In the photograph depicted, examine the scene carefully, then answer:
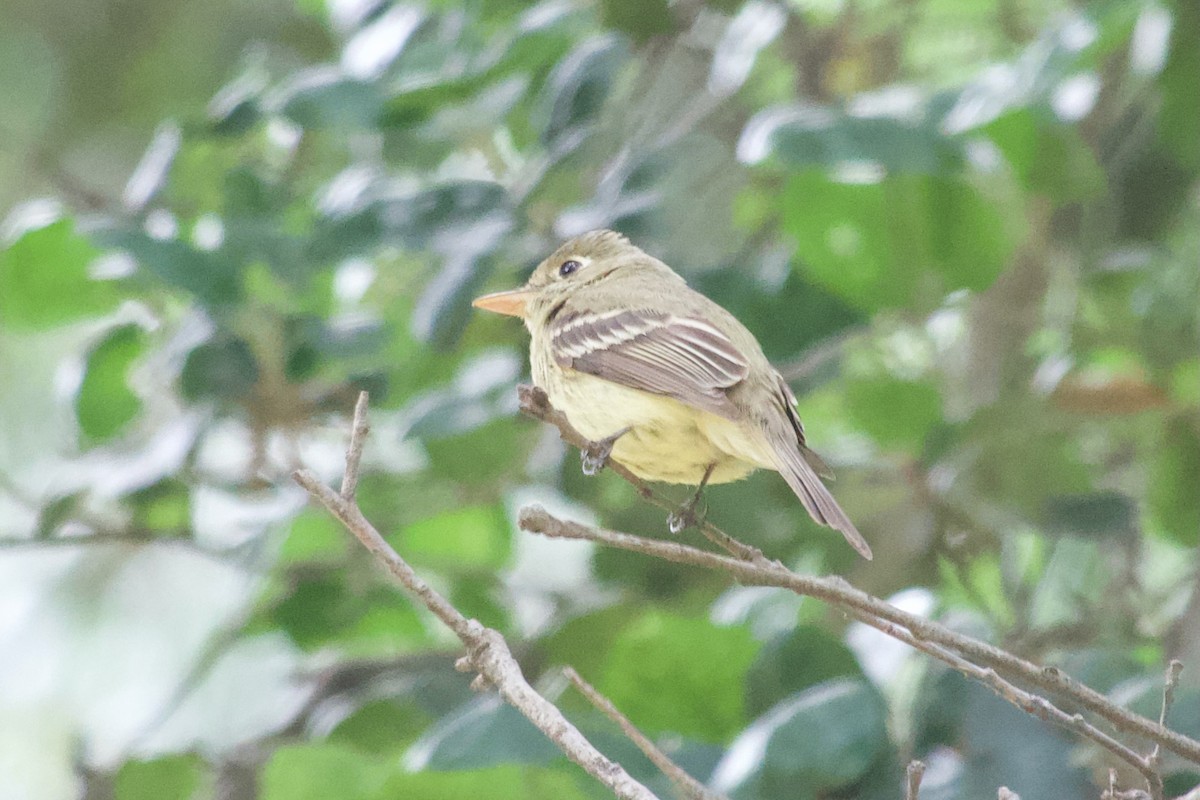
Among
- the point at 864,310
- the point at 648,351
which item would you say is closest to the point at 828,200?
the point at 864,310

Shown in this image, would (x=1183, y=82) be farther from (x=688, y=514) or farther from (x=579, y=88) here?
(x=688, y=514)

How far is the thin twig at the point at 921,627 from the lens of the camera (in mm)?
1205

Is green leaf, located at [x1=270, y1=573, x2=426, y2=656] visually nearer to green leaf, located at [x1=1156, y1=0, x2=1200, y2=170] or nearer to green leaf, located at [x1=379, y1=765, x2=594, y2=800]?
green leaf, located at [x1=379, y1=765, x2=594, y2=800]

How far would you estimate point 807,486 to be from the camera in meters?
1.84

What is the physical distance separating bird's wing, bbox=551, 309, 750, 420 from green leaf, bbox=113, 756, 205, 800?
1012 millimetres

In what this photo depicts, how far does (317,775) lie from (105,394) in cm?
106

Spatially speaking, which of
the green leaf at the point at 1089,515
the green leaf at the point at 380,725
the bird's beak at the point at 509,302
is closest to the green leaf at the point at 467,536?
the green leaf at the point at 380,725

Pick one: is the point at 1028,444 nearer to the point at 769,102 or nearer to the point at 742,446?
the point at 742,446

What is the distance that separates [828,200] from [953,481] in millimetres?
590

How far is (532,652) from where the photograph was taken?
2.77 m

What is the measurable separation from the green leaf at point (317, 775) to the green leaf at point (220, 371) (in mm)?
802

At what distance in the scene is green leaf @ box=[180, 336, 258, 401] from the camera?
2.61 m

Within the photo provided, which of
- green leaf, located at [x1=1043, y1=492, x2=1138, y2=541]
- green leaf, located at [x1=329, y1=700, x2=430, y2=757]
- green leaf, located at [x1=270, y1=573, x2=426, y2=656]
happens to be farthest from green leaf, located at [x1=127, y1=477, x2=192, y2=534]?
green leaf, located at [x1=1043, y1=492, x2=1138, y2=541]

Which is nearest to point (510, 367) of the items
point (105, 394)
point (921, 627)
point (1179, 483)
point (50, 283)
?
point (105, 394)
